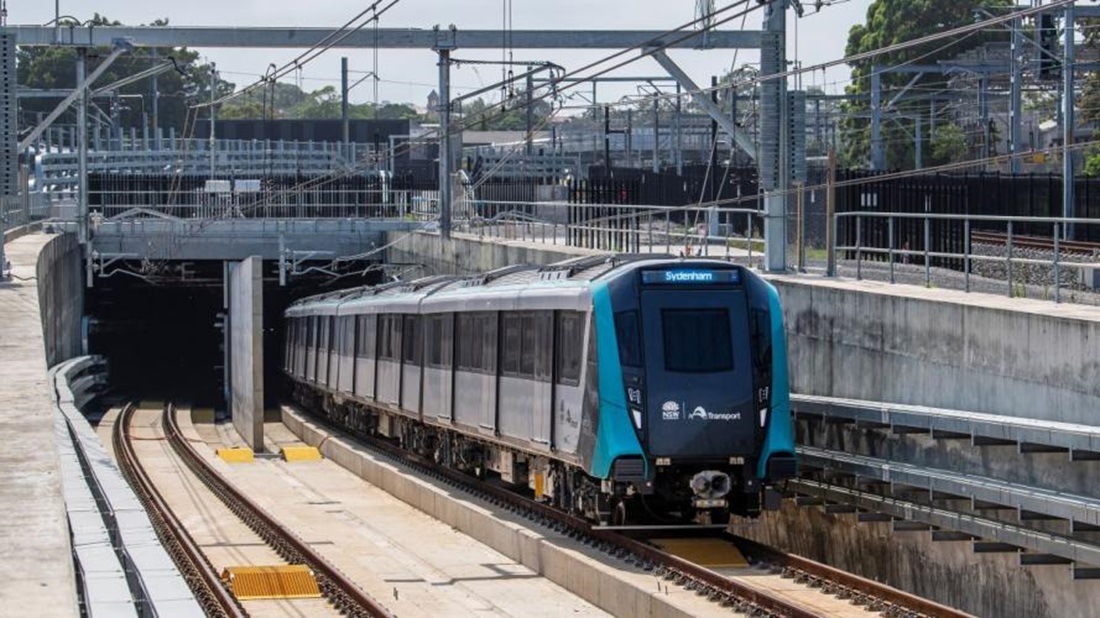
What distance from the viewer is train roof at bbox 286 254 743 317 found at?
2138 cm

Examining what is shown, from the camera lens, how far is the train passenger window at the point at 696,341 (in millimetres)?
20594

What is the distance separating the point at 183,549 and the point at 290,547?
1.24 metres

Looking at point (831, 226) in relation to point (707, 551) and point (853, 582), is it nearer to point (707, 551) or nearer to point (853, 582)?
point (707, 551)

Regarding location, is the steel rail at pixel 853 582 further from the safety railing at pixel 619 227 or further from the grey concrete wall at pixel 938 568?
the safety railing at pixel 619 227

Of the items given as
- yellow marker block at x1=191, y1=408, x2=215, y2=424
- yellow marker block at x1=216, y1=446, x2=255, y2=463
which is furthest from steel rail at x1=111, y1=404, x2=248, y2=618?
yellow marker block at x1=191, y1=408, x2=215, y2=424

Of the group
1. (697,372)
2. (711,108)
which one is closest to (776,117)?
(711,108)

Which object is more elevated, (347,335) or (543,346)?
(543,346)

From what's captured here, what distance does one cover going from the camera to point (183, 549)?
79.8ft

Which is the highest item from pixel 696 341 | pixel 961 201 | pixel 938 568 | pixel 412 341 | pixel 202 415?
pixel 961 201

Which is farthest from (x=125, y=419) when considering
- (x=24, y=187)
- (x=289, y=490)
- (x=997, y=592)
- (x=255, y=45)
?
(x=997, y=592)

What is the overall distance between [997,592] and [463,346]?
10659 mm

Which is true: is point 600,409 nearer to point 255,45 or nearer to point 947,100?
point 255,45

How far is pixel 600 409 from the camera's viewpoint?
2039 cm

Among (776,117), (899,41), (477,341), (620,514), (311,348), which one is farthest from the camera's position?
(899,41)
